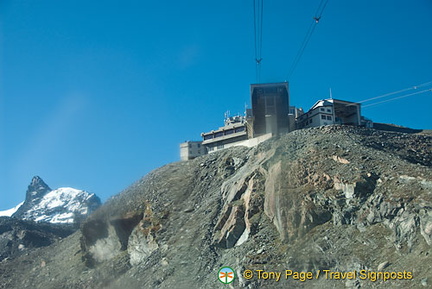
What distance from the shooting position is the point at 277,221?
183ft

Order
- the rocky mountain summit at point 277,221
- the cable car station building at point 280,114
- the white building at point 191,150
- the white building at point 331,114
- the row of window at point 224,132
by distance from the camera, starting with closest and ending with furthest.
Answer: the rocky mountain summit at point 277,221 → the white building at point 331,114 → the cable car station building at point 280,114 → the row of window at point 224,132 → the white building at point 191,150

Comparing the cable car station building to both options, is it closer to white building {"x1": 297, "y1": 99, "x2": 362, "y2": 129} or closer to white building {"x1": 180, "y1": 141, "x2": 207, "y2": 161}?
white building {"x1": 297, "y1": 99, "x2": 362, "y2": 129}

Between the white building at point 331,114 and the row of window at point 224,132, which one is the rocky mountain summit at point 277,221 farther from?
the row of window at point 224,132

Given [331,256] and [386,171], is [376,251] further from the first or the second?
[386,171]

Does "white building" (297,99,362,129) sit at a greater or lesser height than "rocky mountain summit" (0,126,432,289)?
greater

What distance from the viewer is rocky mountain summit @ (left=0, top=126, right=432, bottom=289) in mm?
43781

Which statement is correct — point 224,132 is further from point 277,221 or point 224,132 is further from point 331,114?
point 277,221

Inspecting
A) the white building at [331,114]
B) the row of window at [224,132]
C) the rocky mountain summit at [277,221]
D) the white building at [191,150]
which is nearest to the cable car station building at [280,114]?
the white building at [331,114]

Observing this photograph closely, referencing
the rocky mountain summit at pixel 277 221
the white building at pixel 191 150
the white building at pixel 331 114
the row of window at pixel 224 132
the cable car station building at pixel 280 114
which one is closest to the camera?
the rocky mountain summit at pixel 277 221

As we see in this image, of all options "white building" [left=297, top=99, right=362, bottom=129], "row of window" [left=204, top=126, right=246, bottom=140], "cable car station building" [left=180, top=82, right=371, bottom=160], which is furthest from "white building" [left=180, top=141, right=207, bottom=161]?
"white building" [left=297, top=99, right=362, bottom=129]

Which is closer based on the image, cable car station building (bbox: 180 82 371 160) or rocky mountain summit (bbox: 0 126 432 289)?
rocky mountain summit (bbox: 0 126 432 289)

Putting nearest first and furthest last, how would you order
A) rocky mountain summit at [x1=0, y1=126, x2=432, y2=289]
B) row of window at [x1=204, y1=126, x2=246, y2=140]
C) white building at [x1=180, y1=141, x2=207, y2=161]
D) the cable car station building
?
rocky mountain summit at [x1=0, y1=126, x2=432, y2=289] < the cable car station building < row of window at [x1=204, y1=126, x2=246, y2=140] < white building at [x1=180, y1=141, x2=207, y2=161]

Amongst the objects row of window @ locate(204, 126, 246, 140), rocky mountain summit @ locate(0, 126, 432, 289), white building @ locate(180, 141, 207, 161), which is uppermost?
row of window @ locate(204, 126, 246, 140)

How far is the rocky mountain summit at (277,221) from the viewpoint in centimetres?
4378
